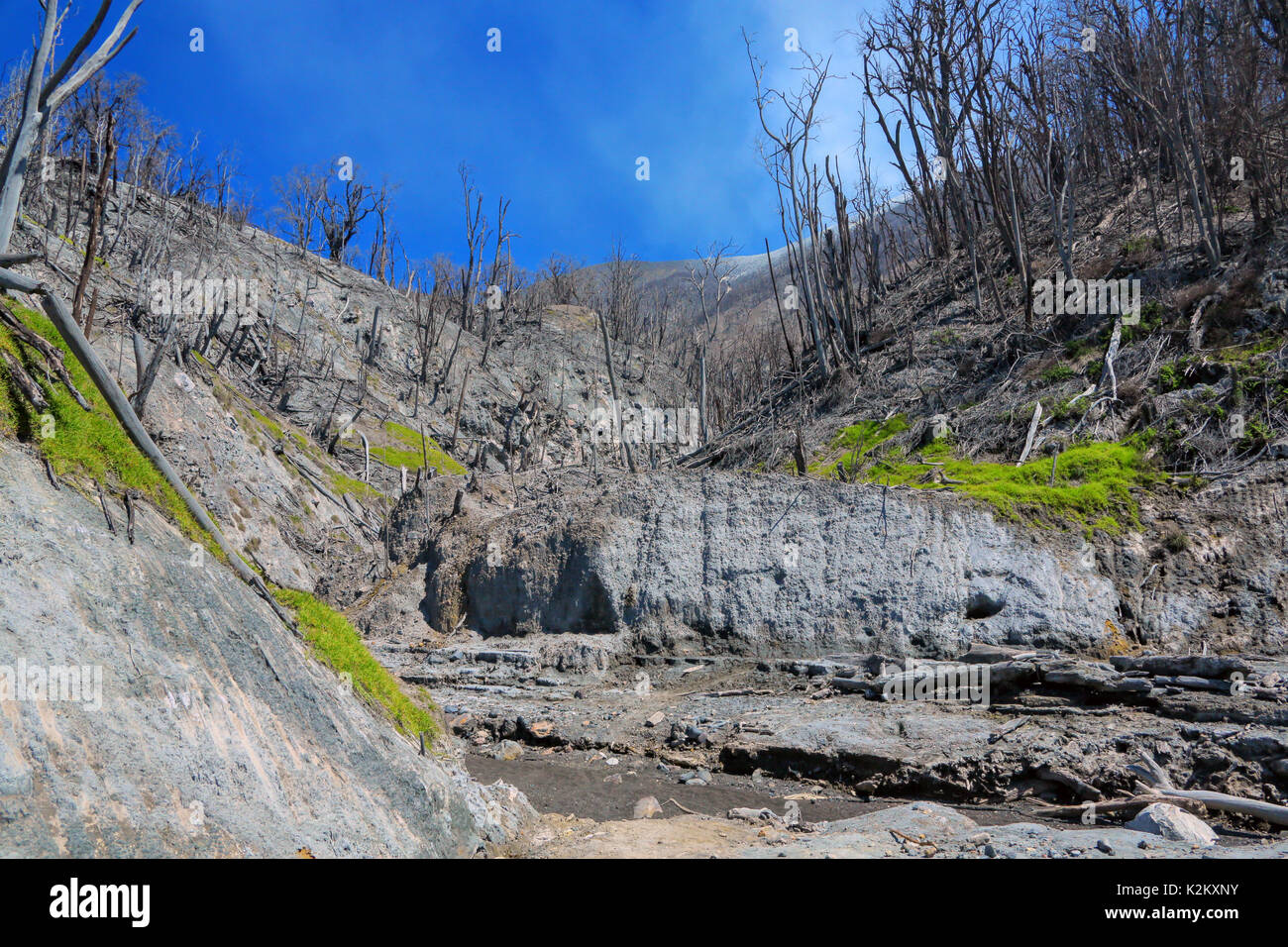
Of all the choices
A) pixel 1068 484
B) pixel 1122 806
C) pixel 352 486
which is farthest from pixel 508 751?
pixel 352 486

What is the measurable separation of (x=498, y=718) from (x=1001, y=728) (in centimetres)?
578

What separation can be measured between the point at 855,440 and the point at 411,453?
20.3 meters

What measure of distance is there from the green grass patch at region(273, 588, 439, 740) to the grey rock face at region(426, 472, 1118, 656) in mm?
5897

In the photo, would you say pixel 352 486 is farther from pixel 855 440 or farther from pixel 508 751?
pixel 508 751

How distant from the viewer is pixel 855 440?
1681 centimetres

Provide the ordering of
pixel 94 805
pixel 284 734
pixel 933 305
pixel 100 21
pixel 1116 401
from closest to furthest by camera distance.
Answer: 1. pixel 94 805
2. pixel 284 734
3. pixel 100 21
4. pixel 1116 401
5. pixel 933 305

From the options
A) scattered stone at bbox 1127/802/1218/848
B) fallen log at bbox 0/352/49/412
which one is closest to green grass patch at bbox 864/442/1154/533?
scattered stone at bbox 1127/802/1218/848

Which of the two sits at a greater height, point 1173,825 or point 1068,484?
point 1068,484

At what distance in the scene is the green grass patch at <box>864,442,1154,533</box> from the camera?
11625 mm

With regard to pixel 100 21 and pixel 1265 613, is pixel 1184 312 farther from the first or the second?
pixel 100 21

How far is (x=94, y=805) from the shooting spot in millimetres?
2955

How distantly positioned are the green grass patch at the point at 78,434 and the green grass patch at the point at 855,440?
12.8 m

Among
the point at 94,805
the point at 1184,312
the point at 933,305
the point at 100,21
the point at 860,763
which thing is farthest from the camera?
the point at 933,305
